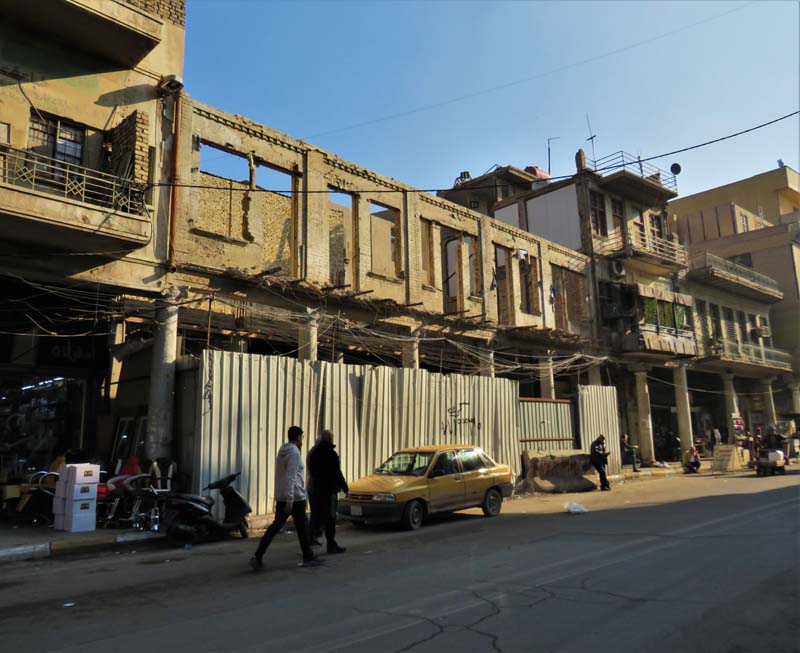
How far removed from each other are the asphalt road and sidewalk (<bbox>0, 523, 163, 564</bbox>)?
1.35 ft

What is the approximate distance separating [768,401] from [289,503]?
41.6 m

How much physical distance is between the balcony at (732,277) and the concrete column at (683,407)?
5.87 m

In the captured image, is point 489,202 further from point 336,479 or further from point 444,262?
point 336,479

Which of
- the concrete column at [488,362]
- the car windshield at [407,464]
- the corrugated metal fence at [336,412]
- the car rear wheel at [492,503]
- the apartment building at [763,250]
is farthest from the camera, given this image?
the apartment building at [763,250]

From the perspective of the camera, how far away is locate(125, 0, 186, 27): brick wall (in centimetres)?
1427

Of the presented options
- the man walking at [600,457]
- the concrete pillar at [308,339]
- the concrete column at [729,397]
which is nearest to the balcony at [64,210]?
the concrete pillar at [308,339]

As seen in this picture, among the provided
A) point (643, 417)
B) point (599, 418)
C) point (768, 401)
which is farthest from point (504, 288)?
point (768, 401)

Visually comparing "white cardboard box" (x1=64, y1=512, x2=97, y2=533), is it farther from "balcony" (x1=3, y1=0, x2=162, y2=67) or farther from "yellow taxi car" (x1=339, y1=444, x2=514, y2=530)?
"balcony" (x1=3, y1=0, x2=162, y2=67)

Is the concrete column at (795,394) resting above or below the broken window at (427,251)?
below

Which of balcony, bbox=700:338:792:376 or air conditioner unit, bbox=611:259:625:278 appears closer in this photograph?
air conditioner unit, bbox=611:259:625:278

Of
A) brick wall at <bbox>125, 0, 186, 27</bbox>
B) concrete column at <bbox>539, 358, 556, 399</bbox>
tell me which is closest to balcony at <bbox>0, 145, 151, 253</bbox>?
brick wall at <bbox>125, 0, 186, 27</bbox>

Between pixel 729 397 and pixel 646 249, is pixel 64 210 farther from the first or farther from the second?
pixel 729 397

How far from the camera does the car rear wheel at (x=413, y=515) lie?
11.5 metres

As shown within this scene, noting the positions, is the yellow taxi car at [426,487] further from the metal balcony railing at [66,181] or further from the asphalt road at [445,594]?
the metal balcony railing at [66,181]
